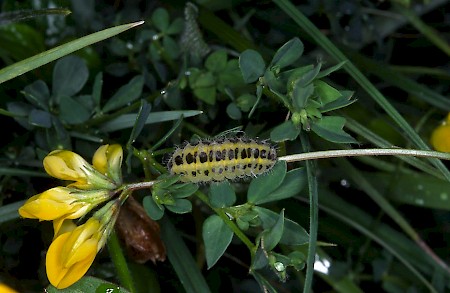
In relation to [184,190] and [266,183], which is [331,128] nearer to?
[266,183]

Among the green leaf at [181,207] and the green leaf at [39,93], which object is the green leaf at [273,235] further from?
the green leaf at [39,93]

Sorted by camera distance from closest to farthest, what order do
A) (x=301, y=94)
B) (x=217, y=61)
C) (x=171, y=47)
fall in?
(x=301, y=94)
(x=217, y=61)
(x=171, y=47)

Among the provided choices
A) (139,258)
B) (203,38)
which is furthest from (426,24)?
(139,258)

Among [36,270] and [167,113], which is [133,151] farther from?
[36,270]

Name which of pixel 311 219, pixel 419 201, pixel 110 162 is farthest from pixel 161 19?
pixel 419 201

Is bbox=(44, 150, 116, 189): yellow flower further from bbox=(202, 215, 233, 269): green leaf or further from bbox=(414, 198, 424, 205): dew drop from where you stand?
bbox=(414, 198, 424, 205): dew drop

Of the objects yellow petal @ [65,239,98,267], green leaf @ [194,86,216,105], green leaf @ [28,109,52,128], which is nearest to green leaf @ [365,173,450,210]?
green leaf @ [194,86,216,105]
